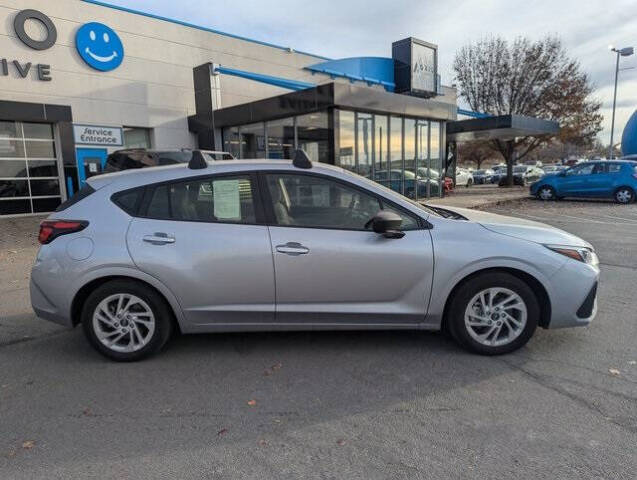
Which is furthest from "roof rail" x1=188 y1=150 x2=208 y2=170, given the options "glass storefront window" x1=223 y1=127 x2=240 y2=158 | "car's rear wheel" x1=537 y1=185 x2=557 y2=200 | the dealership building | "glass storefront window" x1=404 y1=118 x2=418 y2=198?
"car's rear wheel" x1=537 y1=185 x2=557 y2=200

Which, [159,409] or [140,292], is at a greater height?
[140,292]

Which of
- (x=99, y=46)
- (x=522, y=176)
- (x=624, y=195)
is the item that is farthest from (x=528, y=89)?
(x=99, y=46)

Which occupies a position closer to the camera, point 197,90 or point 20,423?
point 20,423

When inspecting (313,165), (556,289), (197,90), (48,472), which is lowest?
(48,472)

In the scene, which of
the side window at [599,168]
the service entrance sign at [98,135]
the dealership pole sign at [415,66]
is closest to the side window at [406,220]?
the service entrance sign at [98,135]

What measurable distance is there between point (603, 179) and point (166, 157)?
49.3 feet

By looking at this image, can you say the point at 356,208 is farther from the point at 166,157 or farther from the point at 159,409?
the point at 166,157

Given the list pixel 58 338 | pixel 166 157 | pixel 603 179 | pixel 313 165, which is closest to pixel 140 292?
pixel 58 338

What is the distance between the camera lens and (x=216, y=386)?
351 centimetres

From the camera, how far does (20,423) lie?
3.06 metres

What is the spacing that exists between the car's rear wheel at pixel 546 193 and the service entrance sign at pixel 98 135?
638 inches

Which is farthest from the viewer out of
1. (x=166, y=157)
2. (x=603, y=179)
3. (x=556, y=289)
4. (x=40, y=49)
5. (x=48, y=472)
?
(x=603, y=179)

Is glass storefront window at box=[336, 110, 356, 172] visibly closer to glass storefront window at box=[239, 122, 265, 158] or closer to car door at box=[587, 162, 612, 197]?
glass storefront window at box=[239, 122, 265, 158]

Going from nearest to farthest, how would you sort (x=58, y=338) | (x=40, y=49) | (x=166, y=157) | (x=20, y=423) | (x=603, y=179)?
(x=20, y=423) < (x=58, y=338) < (x=166, y=157) < (x=40, y=49) < (x=603, y=179)
